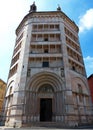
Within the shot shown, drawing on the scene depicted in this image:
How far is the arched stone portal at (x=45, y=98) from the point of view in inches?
712

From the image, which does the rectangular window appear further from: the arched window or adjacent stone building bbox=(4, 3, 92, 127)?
the arched window

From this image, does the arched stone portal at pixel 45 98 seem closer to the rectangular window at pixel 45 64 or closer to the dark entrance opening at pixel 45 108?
the dark entrance opening at pixel 45 108

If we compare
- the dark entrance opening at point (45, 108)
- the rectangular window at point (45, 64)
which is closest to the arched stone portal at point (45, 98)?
the dark entrance opening at point (45, 108)

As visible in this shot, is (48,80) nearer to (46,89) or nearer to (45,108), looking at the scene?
(46,89)

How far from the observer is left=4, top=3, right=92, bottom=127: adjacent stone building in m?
18.0

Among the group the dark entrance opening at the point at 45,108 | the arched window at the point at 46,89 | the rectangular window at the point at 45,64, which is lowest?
the dark entrance opening at the point at 45,108

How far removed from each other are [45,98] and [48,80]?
267cm

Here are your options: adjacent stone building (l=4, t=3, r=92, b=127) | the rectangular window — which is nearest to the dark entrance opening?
adjacent stone building (l=4, t=3, r=92, b=127)

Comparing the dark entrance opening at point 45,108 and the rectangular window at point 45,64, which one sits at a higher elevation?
the rectangular window at point 45,64

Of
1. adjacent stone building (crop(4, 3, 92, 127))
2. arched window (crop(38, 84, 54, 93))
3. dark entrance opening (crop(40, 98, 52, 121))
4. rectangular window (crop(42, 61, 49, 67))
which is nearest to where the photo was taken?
adjacent stone building (crop(4, 3, 92, 127))

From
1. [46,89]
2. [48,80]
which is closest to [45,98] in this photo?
[46,89]

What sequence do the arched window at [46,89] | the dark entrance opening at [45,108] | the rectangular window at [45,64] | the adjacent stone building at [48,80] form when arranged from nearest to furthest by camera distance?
the adjacent stone building at [48,80], the dark entrance opening at [45,108], the arched window at [46,89], the rectangular window at [45,64]

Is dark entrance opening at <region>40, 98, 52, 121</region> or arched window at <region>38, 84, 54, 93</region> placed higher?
arched window at <region>38, 84, 54, 93</region>

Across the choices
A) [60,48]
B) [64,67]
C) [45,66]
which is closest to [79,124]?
[64,67]
